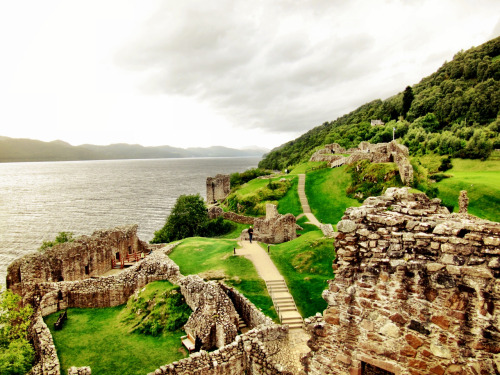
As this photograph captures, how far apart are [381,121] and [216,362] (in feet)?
336

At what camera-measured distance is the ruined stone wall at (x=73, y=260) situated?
21.0 m

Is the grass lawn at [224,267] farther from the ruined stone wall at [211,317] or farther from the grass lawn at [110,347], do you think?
the grass lawn at [110,347]

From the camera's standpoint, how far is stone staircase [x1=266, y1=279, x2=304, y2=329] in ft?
50.7

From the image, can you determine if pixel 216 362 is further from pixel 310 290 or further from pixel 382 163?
pixel 382 163

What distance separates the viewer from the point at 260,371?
493 inches

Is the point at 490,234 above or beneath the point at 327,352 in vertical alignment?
above

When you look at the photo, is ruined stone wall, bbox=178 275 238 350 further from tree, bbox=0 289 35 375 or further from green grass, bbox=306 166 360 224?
green grass, bbox=306 166 360 224

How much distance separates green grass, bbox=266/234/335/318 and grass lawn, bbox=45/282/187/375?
7.37 metres

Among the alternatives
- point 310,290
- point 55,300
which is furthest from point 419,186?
point 55,300

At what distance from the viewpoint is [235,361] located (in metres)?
12.8

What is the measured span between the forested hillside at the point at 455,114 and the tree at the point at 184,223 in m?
44.9

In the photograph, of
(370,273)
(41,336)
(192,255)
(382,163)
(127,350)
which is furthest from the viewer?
(382,163)

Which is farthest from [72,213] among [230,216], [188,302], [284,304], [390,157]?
[284,304]

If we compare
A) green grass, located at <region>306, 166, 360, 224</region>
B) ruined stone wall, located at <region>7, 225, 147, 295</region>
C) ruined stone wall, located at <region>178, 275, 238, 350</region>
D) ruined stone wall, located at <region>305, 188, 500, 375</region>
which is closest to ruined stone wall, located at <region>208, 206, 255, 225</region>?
green grass, located at <region>306, 166, 360, 224</region>
